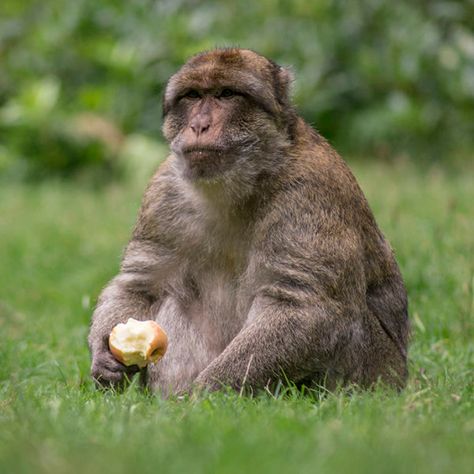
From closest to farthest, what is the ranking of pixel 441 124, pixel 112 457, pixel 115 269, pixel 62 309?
1. pixel 112 457
2. pixel 62 309
3. pixel 115 269
4. pixel 441 124

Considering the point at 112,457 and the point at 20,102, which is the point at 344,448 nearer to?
the point at 112,457

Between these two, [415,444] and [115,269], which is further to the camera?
[115,269]

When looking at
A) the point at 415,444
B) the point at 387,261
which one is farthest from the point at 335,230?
the point at 415,444

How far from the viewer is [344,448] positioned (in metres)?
3.78

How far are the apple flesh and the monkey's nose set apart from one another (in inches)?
39.3

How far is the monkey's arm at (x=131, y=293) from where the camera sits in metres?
6.15

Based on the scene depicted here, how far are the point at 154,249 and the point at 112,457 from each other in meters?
2.63

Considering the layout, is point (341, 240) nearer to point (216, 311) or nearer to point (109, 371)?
point (216, 311)

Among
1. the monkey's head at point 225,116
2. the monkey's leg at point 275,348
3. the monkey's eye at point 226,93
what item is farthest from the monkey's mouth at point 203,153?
the monkey's leg at point 275,348

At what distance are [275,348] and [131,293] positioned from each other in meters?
1.02

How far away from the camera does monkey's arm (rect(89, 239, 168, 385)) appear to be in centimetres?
615

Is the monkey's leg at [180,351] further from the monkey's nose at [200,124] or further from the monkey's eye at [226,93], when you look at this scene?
the monkey's eye at [226,93]

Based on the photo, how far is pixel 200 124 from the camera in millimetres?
5727

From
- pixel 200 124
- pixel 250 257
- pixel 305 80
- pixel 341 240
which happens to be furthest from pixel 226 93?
pixel 305 80
